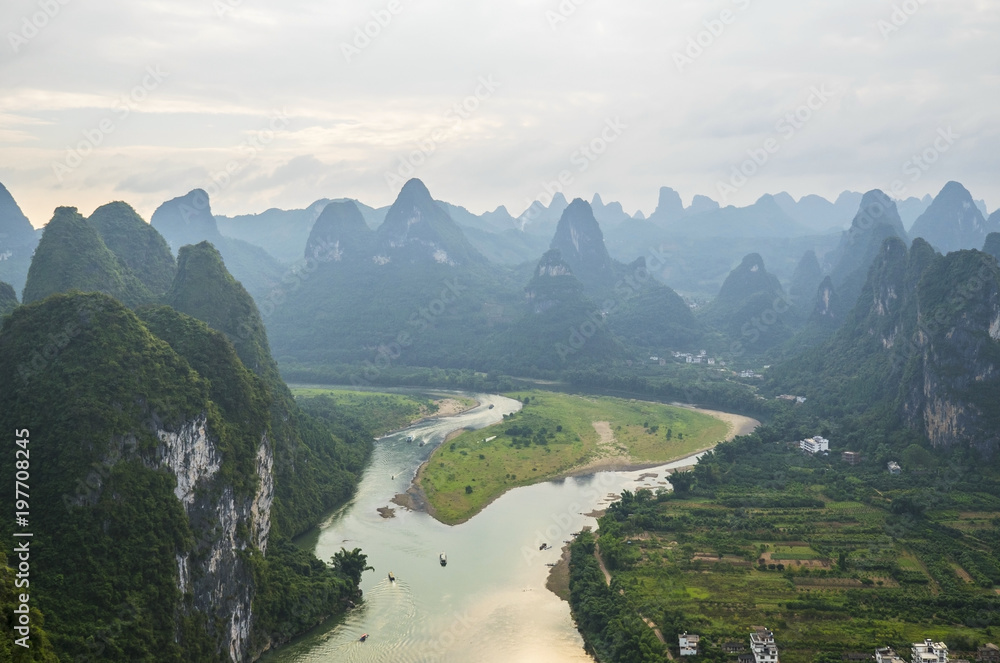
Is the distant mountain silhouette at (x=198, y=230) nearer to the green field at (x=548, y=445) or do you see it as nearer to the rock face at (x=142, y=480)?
the green field at (x=548, y=445)

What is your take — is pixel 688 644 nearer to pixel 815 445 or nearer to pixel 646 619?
pixel 646 619

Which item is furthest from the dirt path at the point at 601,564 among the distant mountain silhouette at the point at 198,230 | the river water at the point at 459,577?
the distant mountain silhouette at the point at 198,230

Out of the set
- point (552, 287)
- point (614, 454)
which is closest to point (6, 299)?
point (614, 454)

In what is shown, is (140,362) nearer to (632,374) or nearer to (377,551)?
(377,551)

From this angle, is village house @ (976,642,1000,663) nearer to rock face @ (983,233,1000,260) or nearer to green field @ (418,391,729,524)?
green field @ (418,391,729,524)

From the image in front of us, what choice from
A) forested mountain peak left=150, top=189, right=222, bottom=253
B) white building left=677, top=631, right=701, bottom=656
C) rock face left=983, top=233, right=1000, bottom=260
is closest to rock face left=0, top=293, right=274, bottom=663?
white building left=677, top=631, right=701, bottom=656

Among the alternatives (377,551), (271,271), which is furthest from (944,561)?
(271,271)

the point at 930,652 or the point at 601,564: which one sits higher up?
the point at 930,652
